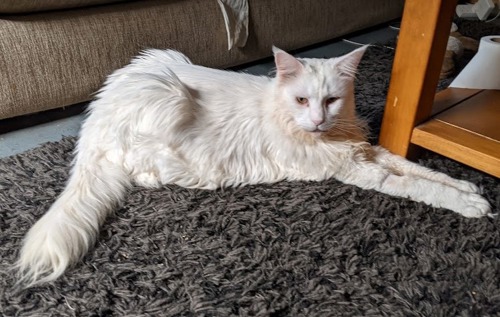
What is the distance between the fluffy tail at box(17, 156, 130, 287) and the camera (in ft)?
3.17

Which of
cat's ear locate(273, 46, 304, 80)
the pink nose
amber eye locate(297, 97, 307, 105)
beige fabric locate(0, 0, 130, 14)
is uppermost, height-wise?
beige fabric locate(0, 0, 130, 14)

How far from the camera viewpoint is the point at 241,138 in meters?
1.30

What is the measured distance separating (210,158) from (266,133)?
159mm

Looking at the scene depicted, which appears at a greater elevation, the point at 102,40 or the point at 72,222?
the point at 102,40

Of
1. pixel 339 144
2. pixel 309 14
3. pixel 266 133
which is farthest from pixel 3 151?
pixel 309 14

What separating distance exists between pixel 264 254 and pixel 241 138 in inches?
14.0

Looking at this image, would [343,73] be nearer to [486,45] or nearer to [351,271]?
[351,271]

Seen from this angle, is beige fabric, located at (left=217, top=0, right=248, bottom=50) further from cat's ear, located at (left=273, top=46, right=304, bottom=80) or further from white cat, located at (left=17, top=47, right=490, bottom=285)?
cat's ear, located at (left=273, top=46, right=304, bottom=80)

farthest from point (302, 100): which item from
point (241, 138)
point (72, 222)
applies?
point (72, 222)

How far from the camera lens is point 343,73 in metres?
1.23

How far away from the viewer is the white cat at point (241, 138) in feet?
3.96

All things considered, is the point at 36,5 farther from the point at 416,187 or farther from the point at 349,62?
the point at 416,187

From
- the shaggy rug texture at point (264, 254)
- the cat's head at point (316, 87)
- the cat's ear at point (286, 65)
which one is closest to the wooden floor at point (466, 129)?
the shaggy rug texture at point (264, 254)

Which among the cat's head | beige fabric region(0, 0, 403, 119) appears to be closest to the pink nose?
the cat's head
